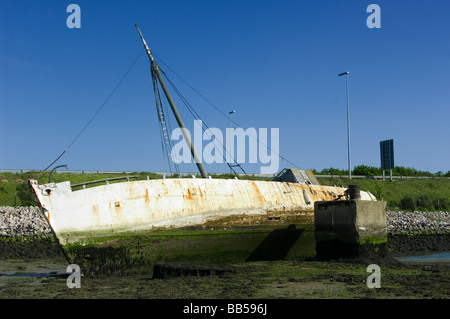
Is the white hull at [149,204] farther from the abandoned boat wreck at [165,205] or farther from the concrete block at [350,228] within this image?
the concrete block at [350,228]

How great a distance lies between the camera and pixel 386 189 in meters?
63.2

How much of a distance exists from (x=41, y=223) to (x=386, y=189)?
45376 millimetres

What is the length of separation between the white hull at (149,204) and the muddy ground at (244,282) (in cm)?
121

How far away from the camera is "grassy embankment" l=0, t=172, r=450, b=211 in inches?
1849

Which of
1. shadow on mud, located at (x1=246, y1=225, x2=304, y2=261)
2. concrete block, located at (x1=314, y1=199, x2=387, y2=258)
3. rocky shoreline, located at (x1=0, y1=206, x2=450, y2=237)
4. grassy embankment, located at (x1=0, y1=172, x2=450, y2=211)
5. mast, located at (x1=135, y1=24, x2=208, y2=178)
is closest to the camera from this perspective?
concrete block, located at (x1=314, y1=199, x2=387, y2=258)

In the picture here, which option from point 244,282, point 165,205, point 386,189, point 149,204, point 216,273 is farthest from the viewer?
point 386,189

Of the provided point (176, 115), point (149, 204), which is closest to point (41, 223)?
point (176, 115)

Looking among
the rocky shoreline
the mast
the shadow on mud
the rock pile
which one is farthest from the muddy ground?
the rock pile

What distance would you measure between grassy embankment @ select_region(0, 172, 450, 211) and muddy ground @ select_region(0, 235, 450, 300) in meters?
28.8

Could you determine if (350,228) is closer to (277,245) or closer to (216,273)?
(277,245)

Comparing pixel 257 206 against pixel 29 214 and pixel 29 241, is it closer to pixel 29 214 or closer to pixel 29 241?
pixel 29 241

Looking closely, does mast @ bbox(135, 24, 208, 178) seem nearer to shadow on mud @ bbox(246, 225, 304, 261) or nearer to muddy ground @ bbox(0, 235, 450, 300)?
shadow on mud @ bbox(246, 225, 304, 261)

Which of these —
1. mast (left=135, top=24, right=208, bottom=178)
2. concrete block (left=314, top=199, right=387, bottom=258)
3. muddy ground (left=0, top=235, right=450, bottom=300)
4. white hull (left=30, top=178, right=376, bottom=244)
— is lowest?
muddy ground (left=0, top=235, right=450, bottom=300)

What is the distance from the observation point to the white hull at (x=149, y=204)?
15719mm
